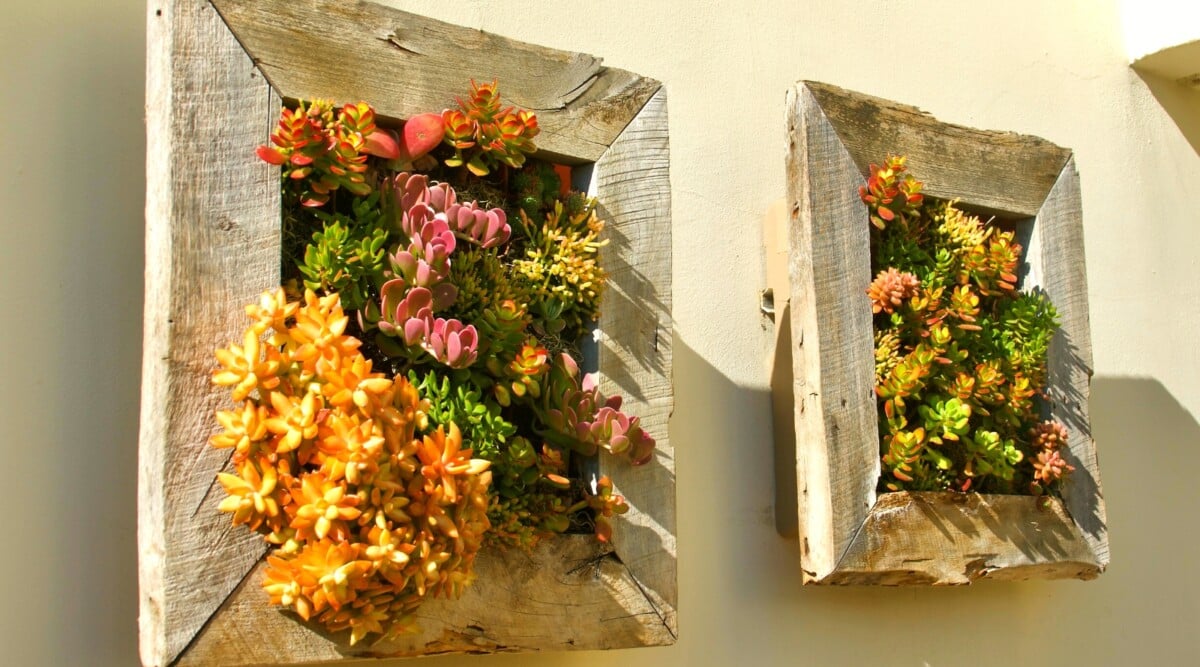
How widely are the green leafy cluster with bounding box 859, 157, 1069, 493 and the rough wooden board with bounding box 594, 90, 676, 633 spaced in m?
0.29

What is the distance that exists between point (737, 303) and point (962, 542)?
1.27 ft

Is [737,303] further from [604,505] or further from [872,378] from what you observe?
[604,505]

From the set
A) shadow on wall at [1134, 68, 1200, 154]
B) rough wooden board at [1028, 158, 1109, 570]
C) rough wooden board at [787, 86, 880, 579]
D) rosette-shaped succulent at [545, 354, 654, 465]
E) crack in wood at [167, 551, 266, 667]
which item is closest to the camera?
crack in wood at [167, 551, 266, 667]

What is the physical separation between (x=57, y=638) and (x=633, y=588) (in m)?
0.52

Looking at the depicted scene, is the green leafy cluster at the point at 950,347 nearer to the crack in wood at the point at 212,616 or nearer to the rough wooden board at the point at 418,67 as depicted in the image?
the rough wooden board at the point at 418,67

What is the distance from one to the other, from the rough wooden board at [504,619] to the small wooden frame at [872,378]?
0.27 meters

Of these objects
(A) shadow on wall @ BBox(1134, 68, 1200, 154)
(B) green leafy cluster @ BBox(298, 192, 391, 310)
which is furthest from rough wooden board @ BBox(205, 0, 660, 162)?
(A) shadow on wall @ BBox(1134, 68, 1200, 154)

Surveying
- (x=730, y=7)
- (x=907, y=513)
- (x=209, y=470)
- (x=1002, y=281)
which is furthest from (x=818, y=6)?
(x=209, y=470)

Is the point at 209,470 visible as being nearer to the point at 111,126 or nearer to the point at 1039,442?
the point at 111,126

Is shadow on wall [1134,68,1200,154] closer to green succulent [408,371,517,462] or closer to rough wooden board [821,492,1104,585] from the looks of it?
rough wooden board [821,492,1104,585]

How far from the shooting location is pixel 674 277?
61.7 inches

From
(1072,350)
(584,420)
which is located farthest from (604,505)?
(1072,350)

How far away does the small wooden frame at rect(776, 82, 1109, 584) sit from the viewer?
1.46 metres

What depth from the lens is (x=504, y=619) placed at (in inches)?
47.4
